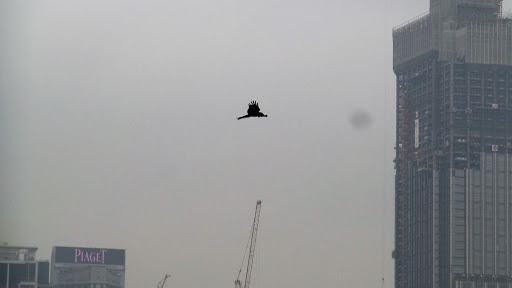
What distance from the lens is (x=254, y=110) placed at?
441ft
